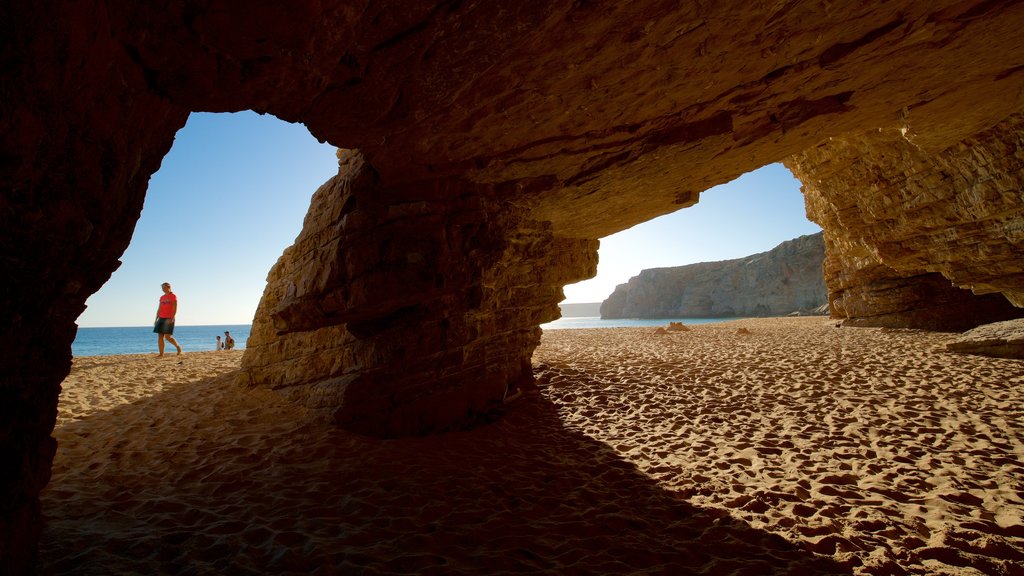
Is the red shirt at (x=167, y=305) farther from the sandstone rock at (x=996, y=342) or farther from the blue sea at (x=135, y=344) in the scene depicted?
the sandstone rock at (x=996, y=342)

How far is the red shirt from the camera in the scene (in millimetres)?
13188

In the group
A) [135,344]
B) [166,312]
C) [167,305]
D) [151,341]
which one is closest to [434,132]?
[167,305]

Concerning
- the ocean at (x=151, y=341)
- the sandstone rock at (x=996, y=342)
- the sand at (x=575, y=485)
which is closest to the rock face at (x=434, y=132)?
the sand at (x=575, y=485)

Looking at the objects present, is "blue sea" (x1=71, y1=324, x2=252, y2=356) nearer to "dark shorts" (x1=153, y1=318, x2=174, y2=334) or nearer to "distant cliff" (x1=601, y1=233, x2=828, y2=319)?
"dark shorts" (x1=153, y1=318, x2=174, y2=334)

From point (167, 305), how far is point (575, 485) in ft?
49.7

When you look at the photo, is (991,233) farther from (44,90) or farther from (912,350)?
(44,90)

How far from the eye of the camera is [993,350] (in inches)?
360

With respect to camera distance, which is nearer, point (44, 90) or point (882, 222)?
point (44, 90)

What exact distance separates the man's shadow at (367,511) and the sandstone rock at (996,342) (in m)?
10.3

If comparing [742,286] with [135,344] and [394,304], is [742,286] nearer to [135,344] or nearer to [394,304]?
[394,304]

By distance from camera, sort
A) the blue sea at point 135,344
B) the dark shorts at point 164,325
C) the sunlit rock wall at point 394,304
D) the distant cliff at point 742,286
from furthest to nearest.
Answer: the distant cliff at point 742,286
the blue sea at point 135,344
the dark shorts at point 164,325
the sunlit rock wall at point 394,304

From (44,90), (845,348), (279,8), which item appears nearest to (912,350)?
(845,348)

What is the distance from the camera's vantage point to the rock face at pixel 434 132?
Result: 249 cm

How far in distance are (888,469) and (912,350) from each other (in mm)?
8741
